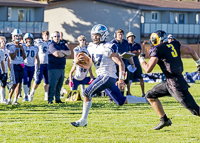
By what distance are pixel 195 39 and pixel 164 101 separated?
36.9 m

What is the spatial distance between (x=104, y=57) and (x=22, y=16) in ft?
107

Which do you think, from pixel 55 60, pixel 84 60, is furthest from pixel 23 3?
pixel 84 60

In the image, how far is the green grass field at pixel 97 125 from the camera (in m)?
6.40

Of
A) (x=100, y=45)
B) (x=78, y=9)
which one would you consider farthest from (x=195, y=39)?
(x=100, y=45)

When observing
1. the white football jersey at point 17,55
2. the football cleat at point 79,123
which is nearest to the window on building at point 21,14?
the white football jersey at point 17,55

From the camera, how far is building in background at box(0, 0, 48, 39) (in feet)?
122

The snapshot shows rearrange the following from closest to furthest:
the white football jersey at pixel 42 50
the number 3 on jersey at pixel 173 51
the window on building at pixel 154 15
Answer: the number 3 on jersey at pixel 173 51
the white football jersey at pixel 42 50
the window on building at pixel 154 15

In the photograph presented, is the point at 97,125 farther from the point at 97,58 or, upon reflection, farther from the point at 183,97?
the point at 183,97

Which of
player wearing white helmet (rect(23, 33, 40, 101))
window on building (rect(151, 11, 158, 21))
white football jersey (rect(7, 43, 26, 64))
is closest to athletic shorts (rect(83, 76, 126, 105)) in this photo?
white football jersey (rect(7, 43, 26, 64))

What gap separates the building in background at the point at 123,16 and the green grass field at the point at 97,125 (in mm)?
29922

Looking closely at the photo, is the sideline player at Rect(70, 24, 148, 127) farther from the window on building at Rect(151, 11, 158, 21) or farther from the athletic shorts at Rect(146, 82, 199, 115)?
the window on building at Rect(151, 11, 158, 21)

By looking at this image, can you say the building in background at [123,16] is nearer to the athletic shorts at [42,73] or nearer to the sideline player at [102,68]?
the athletic shorts at [42,73]

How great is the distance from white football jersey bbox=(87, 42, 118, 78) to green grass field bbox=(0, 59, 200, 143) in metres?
0.99

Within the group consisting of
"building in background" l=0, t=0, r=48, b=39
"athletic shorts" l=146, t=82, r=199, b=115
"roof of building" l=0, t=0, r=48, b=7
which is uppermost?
"roof of building" l=0, t=0, r=48, b=7
